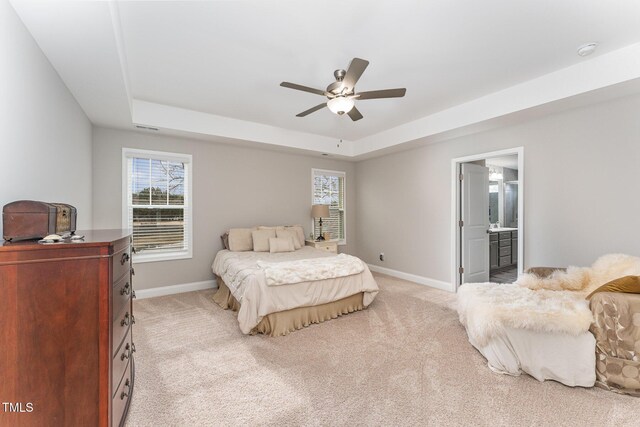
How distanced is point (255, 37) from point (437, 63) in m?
1.82

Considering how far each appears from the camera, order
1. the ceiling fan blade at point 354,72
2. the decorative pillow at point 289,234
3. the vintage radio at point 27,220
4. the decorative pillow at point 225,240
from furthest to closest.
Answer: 1. the decorative pillow at point 289,234
2. the decorative pillow at point 225,240
3. the ceiling fan blade at point 354,72
4. the vintage radio at point 27,220

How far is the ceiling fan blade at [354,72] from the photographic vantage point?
7.08 ft

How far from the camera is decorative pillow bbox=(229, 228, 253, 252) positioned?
461cm

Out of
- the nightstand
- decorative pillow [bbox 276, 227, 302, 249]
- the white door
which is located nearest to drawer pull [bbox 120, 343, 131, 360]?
decorative pillow [bbox 276, 227, 302, 249]

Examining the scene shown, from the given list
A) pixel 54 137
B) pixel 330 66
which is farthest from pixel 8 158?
pixel 330 66

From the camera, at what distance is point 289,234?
16.2 feet

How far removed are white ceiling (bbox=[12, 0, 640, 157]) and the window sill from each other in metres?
1.93

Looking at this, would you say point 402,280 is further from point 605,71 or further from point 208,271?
point 605,71

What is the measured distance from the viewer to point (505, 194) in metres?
6.92

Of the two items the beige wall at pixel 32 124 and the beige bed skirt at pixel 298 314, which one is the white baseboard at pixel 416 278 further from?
the beige wall at pixel 32 124

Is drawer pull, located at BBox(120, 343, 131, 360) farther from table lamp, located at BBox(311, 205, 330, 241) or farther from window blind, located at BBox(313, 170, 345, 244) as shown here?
window blind, located at BBox(313, 170, 345, 244)

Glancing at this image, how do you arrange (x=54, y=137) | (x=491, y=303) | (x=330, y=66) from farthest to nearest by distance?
(x=330, y=66)
(x=491, y=303)
(x=54, y=137)

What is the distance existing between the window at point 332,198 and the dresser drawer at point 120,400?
4400 millimetres

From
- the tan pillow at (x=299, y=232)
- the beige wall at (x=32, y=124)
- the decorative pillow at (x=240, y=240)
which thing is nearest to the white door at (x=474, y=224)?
the tan pillow at (x=299, y=232)
